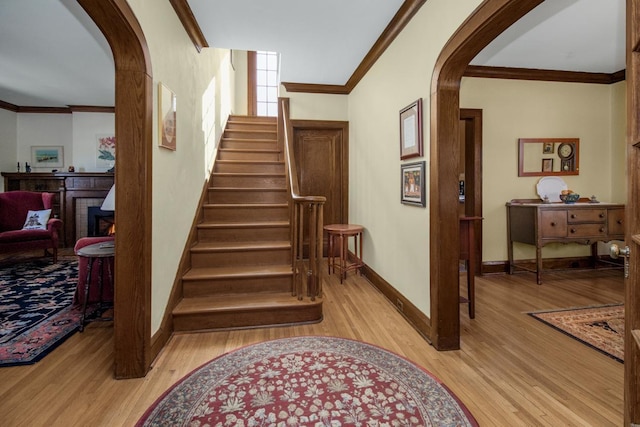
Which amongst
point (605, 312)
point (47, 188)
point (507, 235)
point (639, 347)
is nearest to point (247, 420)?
point (639, 347)

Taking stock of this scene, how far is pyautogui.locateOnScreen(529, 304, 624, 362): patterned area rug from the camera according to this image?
86.4 inches

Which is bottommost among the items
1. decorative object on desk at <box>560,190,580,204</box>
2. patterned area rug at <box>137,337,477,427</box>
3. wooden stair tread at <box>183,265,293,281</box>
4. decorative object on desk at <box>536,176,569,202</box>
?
patterned area rug at <box>137,337,477,427</box>

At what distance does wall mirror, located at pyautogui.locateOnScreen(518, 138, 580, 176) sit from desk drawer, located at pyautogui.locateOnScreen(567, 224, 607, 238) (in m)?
0.78

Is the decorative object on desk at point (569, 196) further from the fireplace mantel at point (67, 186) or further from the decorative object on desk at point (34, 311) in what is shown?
the fireplace mantel at point (67, 186)

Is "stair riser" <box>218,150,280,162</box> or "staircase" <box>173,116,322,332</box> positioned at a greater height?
"stair riser" <box>218,150,280,162</box>

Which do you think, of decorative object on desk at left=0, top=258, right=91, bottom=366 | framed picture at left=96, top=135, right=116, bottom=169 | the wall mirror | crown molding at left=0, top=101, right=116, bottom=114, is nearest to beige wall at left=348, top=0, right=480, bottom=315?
the wall mirror

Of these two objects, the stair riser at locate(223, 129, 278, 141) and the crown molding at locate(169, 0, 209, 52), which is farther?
the stair riser at locate(223, 129, 278, 141)

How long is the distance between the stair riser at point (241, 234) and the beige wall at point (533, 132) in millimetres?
2626

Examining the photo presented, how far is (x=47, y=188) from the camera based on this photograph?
592 centimetres

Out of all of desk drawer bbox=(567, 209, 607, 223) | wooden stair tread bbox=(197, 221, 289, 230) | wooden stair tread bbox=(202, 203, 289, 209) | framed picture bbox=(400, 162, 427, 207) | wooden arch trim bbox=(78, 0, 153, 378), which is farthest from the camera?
desk drawer bbox=(567, 209, 607, 223)

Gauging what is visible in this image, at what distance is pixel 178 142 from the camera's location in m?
2.60

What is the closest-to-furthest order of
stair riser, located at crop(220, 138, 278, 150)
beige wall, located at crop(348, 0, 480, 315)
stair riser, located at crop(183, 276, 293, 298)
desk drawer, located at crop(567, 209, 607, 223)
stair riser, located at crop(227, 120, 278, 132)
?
beige wall, located at crop(348, 0, 480, 315) < stair riser, located at crop(183, 276, 293, 298) < desk drawer, located at crop(567, 209, 607, 223) < stair riser, located at crop(220, 138, 278, 150) < stair riser, located at crop(227, 120, 278, 132)

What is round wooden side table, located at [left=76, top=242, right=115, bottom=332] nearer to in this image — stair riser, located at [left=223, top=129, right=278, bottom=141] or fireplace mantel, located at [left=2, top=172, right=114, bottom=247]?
stair riser, located at [left=223, top=129, right=278, bottom=141]

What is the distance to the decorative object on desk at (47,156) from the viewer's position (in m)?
6.13
